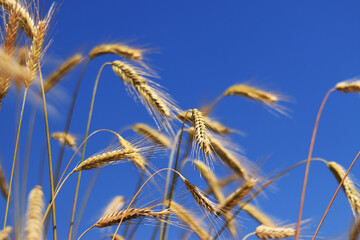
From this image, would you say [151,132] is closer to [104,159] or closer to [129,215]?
[104,159]

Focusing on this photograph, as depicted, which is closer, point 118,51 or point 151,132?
point 118,51

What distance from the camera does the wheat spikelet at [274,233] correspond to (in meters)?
2.53

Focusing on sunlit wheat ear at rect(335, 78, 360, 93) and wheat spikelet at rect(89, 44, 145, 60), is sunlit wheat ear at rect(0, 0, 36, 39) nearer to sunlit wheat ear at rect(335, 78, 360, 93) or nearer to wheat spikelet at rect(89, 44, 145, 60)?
wheat spikelet at rect(89, 44, 145, 60)

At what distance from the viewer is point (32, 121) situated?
118 inches

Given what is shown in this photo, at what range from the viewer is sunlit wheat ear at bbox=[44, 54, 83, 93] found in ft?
11.0

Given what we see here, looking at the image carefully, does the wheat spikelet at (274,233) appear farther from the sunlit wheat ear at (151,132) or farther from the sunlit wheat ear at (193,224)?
the sunlit wheat ear at (151,132)

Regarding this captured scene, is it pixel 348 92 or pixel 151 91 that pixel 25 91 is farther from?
pixel 348 92

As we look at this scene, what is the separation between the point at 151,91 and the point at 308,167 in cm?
122

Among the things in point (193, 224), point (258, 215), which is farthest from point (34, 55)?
point (258, 215)

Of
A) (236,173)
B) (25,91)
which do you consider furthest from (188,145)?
(25,91)

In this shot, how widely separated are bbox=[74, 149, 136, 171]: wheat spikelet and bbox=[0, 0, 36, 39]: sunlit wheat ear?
1.00 m

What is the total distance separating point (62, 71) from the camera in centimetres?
339

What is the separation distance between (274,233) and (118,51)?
1741 millimetres

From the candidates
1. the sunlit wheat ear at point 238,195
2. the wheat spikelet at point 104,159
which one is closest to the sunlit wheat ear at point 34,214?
the wheat spikelet at point 104,159
